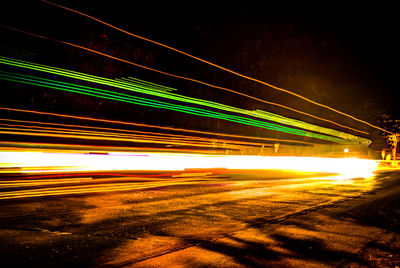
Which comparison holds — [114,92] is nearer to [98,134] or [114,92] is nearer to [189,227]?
[98,134]

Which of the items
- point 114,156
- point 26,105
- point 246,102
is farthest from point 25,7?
point 246,102

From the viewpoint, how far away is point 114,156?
520 inches

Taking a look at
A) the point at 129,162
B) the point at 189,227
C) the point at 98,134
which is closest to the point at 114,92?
the point at 98,134

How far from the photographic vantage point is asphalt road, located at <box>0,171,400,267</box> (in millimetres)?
4820

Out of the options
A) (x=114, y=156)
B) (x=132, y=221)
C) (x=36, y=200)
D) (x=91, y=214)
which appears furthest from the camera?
(x=114, y=156)

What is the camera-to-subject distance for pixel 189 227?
6.59 metres

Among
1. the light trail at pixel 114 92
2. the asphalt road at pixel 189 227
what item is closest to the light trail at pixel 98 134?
the light trail at pixel 114 92

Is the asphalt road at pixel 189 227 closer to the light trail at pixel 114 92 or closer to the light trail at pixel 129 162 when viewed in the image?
the light trail at pixel 129 162

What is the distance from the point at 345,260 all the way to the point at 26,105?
50.8ft

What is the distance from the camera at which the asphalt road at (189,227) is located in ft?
15.8

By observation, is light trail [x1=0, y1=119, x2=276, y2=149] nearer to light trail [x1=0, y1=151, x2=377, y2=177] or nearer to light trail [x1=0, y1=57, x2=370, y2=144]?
light trail [x1=0, y1=151, x2=377, y2=177]

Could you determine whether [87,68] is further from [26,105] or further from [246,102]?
[246,102]

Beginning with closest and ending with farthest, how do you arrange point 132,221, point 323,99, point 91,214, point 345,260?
point 345,260 < point 132,221 < point 91,214 < point 323,99

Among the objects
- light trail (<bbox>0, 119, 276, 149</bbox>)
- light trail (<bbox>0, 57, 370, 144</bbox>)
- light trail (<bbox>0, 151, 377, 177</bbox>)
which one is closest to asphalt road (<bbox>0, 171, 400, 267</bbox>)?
light trail (<bbox>0, 151, 377, 177</bbox>)
